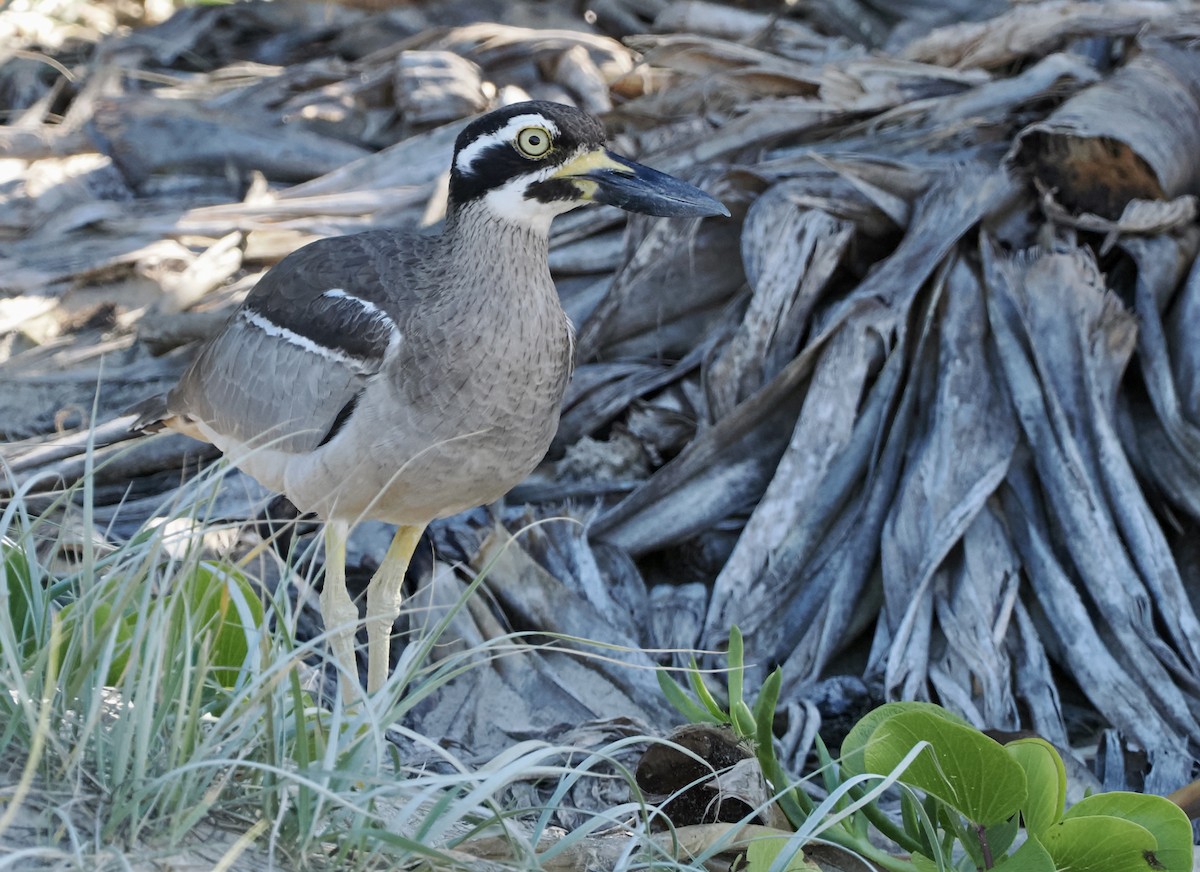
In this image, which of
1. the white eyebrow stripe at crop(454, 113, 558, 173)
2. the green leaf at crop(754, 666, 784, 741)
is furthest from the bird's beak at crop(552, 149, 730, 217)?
the green leaf at crop(754, 666, 784, 741)

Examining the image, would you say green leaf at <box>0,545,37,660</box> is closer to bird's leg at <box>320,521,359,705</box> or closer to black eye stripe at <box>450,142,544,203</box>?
bird's leg at <box>320,521,359,705</box>

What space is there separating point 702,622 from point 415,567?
926 mm

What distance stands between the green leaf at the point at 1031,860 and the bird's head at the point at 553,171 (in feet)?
4.91

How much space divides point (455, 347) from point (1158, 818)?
68.9 inches

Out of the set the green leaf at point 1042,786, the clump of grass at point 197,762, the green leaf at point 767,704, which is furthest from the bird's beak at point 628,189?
the green leaf at point 1042,786

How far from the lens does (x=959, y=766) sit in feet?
8.49

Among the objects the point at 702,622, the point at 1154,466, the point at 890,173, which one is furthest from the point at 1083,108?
the point at 702,622

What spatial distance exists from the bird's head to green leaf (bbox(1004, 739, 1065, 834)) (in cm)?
134

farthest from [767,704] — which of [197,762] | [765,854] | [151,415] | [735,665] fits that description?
[151,415]

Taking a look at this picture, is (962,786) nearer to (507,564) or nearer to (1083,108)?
(507,564)

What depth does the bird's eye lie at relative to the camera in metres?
3.17

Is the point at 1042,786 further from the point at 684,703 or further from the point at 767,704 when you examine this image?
the point at 684,703

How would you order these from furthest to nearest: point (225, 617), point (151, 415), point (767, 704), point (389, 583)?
point (151, 415) → point (389, 583) → point (225, 617) → point (767, 704)

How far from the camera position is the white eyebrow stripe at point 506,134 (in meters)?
3.17
